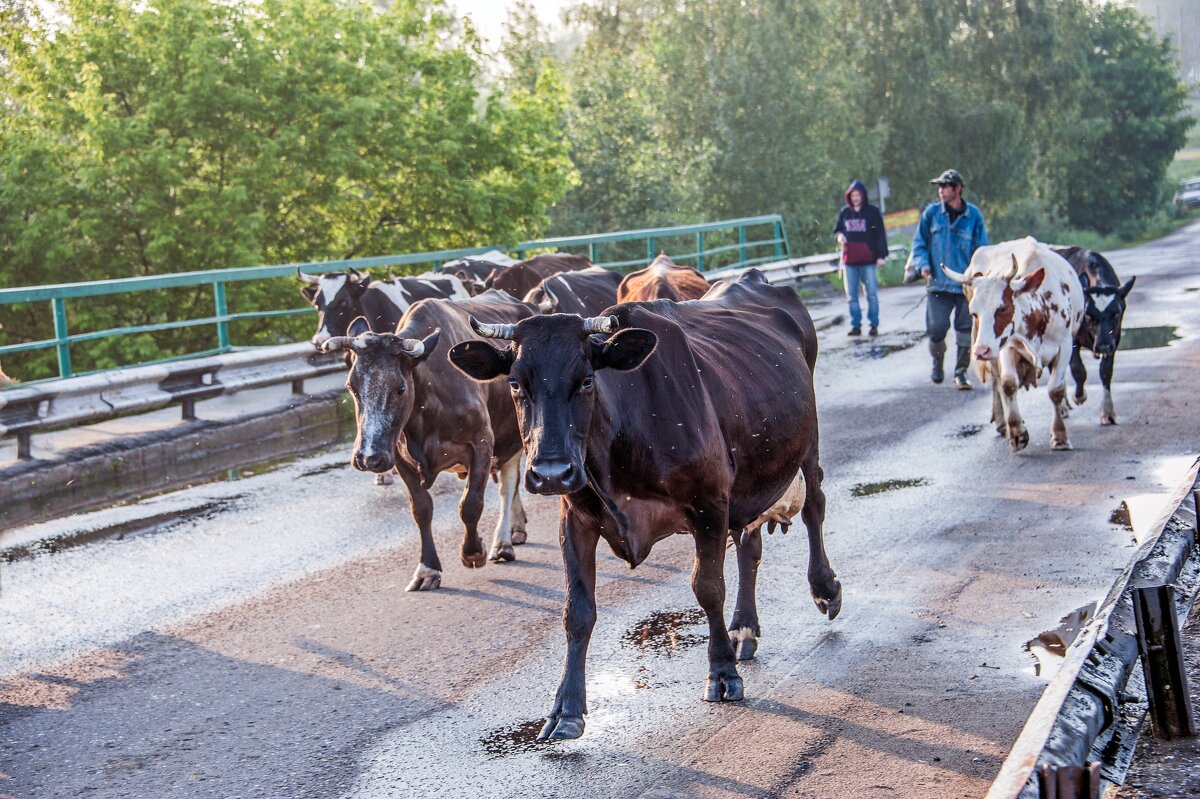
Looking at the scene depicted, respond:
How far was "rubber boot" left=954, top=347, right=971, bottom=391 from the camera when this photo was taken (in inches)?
601

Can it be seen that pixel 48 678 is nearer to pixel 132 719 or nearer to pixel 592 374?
pixel 132 719

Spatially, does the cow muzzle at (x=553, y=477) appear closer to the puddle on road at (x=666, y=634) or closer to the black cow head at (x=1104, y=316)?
the puddle on road at (x=666, y=634)

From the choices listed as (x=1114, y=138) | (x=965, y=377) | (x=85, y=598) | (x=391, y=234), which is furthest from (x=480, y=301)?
(x=1114, y=138)

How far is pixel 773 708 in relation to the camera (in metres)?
5.98

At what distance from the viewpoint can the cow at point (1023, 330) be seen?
11711 millimetres

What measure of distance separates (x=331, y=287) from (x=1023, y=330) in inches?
249

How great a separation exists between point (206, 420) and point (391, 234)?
937 cm

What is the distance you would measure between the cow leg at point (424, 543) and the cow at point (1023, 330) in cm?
532

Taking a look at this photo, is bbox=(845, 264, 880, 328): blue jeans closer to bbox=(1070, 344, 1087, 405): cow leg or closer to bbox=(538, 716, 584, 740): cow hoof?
bbox=(1070, 344, 1087, 405): cow leg

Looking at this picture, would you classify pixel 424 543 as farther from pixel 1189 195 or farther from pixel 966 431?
pixel 1189 195

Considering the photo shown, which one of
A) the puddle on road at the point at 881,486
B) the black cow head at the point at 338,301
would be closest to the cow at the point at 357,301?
the black cow head at the point at 338,301

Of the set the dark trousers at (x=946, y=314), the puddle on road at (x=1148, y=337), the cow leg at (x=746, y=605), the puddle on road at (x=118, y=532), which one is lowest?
the puddle on road at (x=118, y=532)

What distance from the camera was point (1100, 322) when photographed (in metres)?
13.0

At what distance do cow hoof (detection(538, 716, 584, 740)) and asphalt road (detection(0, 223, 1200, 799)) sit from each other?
0.21 feet
